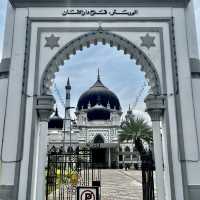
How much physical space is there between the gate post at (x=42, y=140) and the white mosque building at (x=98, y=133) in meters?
29.6

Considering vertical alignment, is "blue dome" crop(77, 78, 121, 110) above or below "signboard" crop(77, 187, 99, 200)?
above

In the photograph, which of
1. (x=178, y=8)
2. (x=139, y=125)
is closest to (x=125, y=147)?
(x=139, y=125)

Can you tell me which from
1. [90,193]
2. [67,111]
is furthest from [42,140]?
[67,111]

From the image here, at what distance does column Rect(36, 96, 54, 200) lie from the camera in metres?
5.61

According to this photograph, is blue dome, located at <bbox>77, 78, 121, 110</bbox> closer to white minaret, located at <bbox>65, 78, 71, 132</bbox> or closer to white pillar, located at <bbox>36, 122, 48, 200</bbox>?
white minaret, located at <bbox>65, 78, 71, 132</bbox>

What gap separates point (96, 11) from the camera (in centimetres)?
657

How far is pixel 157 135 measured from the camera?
5816mm

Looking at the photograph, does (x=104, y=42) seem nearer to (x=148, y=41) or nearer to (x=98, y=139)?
(x=148, y=41)

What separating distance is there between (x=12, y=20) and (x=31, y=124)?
8.58 feet

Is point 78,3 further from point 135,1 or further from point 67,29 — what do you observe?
point 135,1

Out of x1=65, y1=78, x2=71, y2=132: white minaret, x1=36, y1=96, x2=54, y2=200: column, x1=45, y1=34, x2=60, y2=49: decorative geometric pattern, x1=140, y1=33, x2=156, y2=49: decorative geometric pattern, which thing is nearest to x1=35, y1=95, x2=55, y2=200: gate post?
x1=36, y1=96, x2=54, y2=200: column

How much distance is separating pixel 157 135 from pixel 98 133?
33.1 m

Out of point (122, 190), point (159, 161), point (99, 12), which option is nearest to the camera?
point (159, 161)

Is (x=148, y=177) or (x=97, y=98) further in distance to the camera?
(x=97, y=98)
